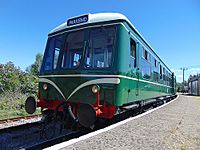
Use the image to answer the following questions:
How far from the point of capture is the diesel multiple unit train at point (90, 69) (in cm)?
594

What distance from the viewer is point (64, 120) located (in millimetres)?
6523

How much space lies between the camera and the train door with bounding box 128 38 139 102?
6.86 metres

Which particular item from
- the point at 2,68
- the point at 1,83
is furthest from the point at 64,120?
the point at 2,68

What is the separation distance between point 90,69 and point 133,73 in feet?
5.00

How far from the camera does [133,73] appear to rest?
7.07 metres

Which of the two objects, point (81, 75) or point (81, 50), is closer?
point (81, 75)

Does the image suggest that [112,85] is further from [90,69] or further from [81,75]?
[81,75]

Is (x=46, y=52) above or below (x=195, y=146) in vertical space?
above

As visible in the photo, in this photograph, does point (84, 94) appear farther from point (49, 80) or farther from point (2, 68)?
point (2, 68)

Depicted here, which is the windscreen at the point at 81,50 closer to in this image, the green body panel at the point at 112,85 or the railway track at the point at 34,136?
the green body panel at the point at 112,85

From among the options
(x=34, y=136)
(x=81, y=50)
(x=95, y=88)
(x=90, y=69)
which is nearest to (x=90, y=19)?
(x=81, y=50)

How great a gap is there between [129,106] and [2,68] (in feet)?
49.8

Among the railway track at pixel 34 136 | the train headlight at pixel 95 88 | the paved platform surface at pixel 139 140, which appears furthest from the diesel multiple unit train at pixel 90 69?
the railway track at pixel 34 136

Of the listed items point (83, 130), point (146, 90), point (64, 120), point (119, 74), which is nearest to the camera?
point (119, 74)
